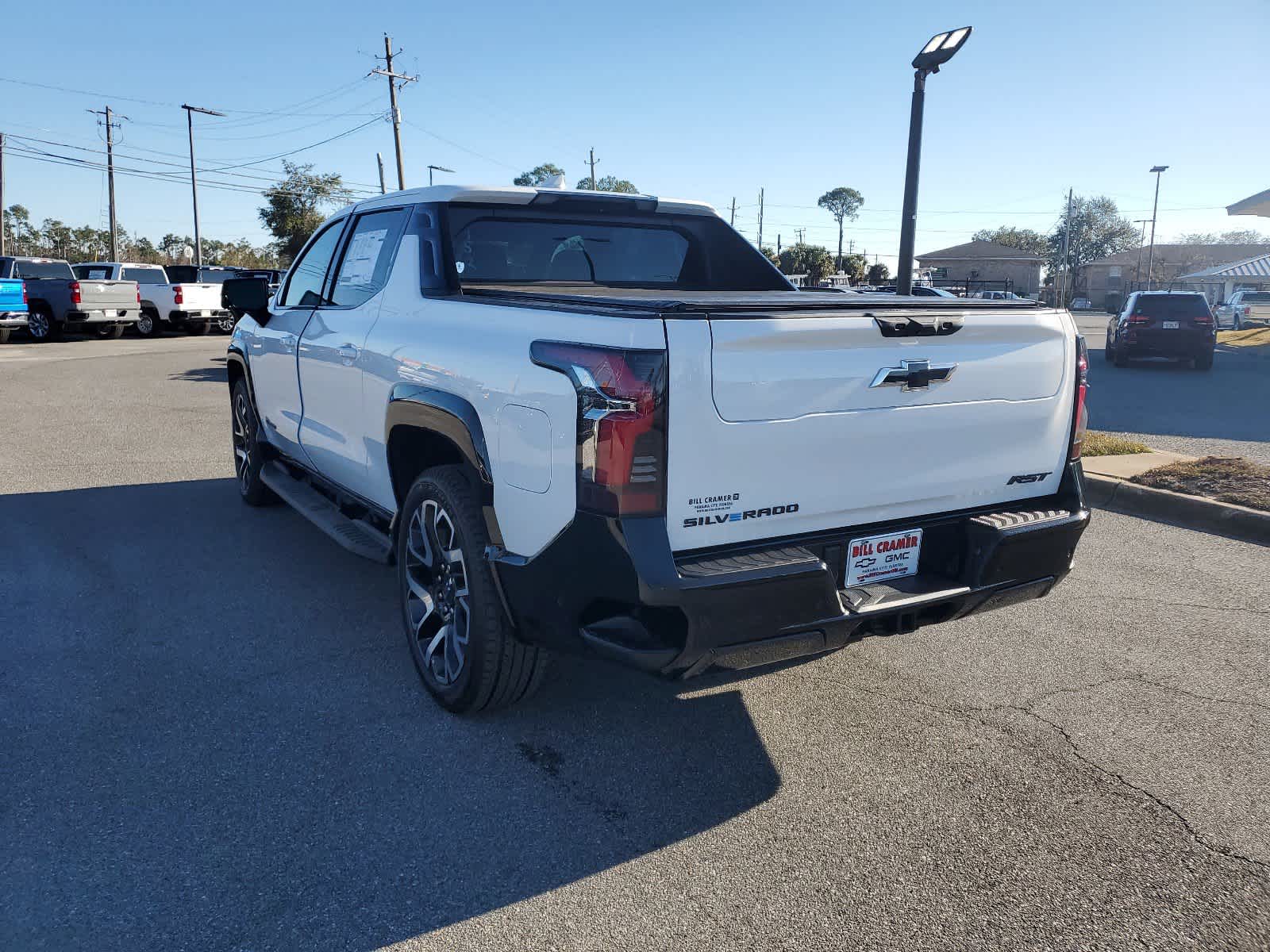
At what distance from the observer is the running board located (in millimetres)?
4273

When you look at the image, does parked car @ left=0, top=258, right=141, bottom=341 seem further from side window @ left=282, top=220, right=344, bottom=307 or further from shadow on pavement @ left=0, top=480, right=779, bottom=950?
shadow on pavement @ left=0, top=480, right=779, bottom=950

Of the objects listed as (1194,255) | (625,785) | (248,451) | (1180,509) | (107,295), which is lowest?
(625,785)

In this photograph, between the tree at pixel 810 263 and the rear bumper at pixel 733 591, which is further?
the tree at pixel 810 263

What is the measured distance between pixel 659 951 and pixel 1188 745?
7.34 ft

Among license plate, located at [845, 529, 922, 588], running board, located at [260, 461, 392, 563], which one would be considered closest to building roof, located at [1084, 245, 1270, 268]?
running board, located at [260, 461, 392, 563]

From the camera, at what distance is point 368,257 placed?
15.8 ft

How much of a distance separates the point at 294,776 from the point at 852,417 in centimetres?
217

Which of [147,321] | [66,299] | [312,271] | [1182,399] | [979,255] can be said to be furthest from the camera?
[979,255]

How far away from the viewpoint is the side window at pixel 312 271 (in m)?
5.35

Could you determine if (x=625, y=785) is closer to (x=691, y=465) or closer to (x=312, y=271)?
(x=691, y=465)

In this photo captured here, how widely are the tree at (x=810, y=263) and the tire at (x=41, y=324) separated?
152 feet

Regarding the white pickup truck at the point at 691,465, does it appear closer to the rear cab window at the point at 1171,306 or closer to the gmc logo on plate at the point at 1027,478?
the gmc logo on plate at the point at 1027,478

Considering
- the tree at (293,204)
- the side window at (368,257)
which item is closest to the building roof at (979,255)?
the tree at (293,204)

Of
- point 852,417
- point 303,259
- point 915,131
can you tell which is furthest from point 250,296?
point 915,131
